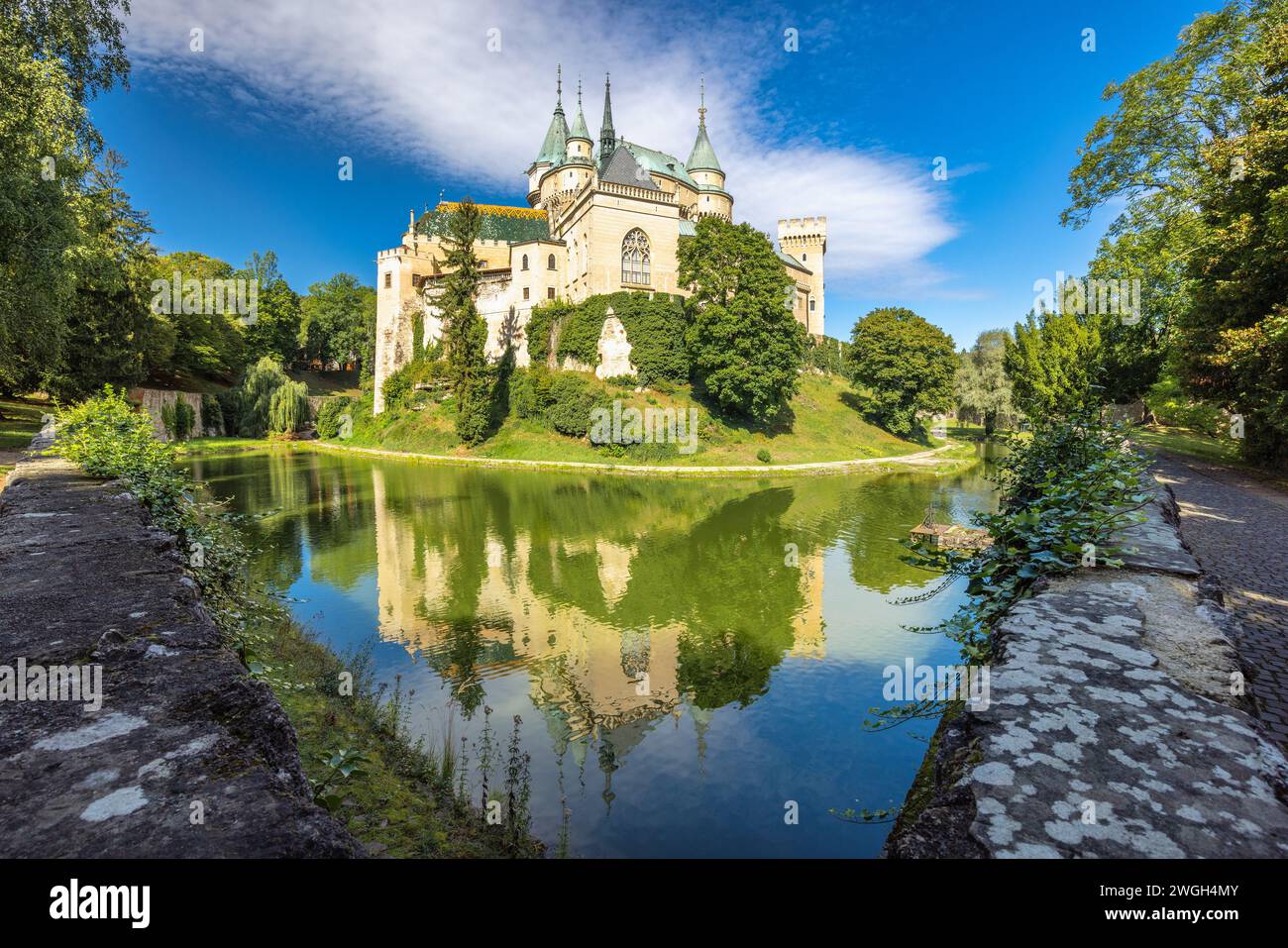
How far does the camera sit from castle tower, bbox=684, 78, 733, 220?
56188 millimetres

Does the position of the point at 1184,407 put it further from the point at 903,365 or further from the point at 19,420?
the point at 19,420

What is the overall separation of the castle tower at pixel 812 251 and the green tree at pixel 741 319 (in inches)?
1195

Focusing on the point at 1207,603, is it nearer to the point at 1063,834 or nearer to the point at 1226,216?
the point at 1063,834

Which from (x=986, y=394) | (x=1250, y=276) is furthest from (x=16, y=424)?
(x=986, y=394)

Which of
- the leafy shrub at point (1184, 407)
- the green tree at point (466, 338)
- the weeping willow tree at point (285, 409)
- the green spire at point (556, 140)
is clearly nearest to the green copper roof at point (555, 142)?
the green spire at point (556, 140)

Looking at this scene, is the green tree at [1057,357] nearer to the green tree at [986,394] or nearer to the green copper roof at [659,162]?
the green tree at [986,394]

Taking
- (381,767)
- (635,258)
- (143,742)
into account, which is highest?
(635,258)

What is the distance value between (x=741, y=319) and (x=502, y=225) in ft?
94.0

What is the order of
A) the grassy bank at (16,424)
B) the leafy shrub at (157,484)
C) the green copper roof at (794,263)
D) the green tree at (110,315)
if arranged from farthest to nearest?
the green copper roof at (794,263), the green tree at (110,315), the grassy bank at (16,424), the leafy shrub at (157,484)

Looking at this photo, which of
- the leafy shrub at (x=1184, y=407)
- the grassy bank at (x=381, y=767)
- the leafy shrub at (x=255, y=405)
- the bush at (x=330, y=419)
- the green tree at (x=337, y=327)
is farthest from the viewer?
the green tree at (x=337, y=327)

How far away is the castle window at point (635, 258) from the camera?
1742 inches

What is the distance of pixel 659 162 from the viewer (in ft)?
180

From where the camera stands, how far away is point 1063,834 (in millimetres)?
2092
